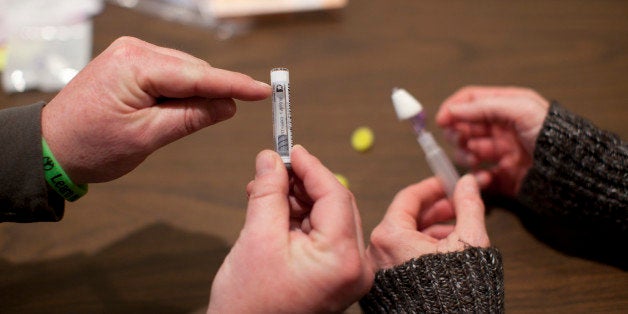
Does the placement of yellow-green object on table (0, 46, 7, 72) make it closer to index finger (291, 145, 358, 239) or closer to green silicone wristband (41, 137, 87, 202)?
green silicone wristband (41, 137, 87, 202)

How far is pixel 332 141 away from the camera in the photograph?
674mm

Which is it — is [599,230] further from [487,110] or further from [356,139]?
[356,139]

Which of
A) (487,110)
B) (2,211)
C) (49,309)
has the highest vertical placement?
(487,110)

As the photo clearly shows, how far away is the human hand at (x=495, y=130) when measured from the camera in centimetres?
61

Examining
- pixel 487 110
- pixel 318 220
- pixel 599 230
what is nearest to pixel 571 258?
pixel 599 230

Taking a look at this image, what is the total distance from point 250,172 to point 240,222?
7cm

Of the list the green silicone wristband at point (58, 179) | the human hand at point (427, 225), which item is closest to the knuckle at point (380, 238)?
the human hand at point (427, 225)

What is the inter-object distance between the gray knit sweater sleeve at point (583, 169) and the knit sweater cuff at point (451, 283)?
15cm

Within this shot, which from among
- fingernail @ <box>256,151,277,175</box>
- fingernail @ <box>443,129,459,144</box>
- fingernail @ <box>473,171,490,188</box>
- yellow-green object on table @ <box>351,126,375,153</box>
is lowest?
fingernail @ <box>473,171,490,188</box>

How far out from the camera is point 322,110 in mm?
701

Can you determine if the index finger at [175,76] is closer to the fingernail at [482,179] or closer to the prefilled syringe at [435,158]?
the prefilled syringe at [435,158]

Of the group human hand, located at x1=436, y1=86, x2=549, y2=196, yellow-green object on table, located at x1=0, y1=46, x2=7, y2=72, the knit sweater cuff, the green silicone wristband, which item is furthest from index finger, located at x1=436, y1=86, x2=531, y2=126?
yellow-green object on table, located at x1=0, y1=46, x2=7, y2=72

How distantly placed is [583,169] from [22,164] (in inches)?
23.9

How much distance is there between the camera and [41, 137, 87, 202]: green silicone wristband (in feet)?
1.55
